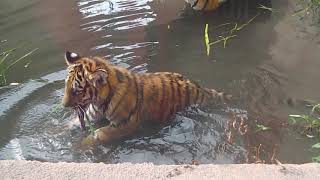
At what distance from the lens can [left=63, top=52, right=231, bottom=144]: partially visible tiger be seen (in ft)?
14.0

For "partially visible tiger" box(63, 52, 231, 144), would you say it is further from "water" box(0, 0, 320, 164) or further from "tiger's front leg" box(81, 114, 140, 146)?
"water" box(0, 0, 320, 164)

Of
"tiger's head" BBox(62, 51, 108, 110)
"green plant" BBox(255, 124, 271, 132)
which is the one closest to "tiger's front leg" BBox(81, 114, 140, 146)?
"tiger's head" BBox(62, 51, 108, 110)

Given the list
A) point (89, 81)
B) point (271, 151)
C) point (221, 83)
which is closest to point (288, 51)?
point (221, 83)

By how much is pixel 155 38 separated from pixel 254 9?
5.38 feet

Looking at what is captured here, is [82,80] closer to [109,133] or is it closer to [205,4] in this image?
[109,133]

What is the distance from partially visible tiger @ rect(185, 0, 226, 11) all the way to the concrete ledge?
13.3 ft

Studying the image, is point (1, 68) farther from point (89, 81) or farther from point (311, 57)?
point (311, 57)

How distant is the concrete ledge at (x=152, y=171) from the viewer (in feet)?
10.7

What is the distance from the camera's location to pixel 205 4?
281 inches

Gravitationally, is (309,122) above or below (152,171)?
below

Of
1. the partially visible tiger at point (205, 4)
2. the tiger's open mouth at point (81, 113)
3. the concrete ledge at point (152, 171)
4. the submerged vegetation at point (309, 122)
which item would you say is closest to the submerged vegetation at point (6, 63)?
the tiger's open mouth at point (81, 113)

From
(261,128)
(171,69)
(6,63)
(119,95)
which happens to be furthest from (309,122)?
(6,63)

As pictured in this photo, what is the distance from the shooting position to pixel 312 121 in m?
4.48

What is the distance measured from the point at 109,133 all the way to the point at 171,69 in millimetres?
1534
